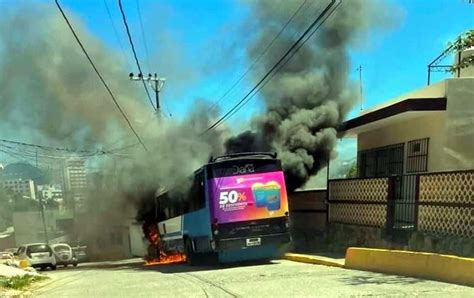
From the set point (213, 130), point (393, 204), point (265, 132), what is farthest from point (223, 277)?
point (213, 130)

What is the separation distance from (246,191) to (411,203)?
15.5 feet

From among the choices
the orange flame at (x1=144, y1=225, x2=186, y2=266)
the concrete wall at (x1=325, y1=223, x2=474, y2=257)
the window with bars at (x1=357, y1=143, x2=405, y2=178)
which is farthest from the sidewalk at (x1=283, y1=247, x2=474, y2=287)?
the orange flame at (x1=144, y1=225, x2=186, y2=266)

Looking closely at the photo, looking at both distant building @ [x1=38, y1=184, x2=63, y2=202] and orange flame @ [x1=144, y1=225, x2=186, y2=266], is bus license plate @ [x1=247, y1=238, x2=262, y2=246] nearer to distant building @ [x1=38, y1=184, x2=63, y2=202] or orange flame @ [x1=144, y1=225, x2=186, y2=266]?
orange flame @ [x1=144, y1=225, x2=186, y2=266]

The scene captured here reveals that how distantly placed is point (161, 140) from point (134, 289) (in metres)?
16.7

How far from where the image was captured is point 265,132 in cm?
2412

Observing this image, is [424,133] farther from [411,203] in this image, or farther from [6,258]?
[6,258]

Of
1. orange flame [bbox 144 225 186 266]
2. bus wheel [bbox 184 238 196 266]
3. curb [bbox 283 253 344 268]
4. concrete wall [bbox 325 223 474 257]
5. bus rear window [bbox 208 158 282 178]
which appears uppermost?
bus rear window [bbox 208 158 282 178]

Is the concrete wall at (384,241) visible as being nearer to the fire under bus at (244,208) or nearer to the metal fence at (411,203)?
the metal fence at (411,203)

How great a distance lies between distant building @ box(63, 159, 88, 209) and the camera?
36016 mm

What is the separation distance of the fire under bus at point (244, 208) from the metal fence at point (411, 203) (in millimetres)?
1957

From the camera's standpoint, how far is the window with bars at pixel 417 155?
50.1 ft

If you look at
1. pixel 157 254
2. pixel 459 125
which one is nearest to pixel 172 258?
pixel 157 254

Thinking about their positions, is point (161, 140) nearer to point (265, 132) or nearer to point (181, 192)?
point (265, 132)

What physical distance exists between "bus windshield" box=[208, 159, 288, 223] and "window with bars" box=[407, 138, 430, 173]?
3827 millimetres
